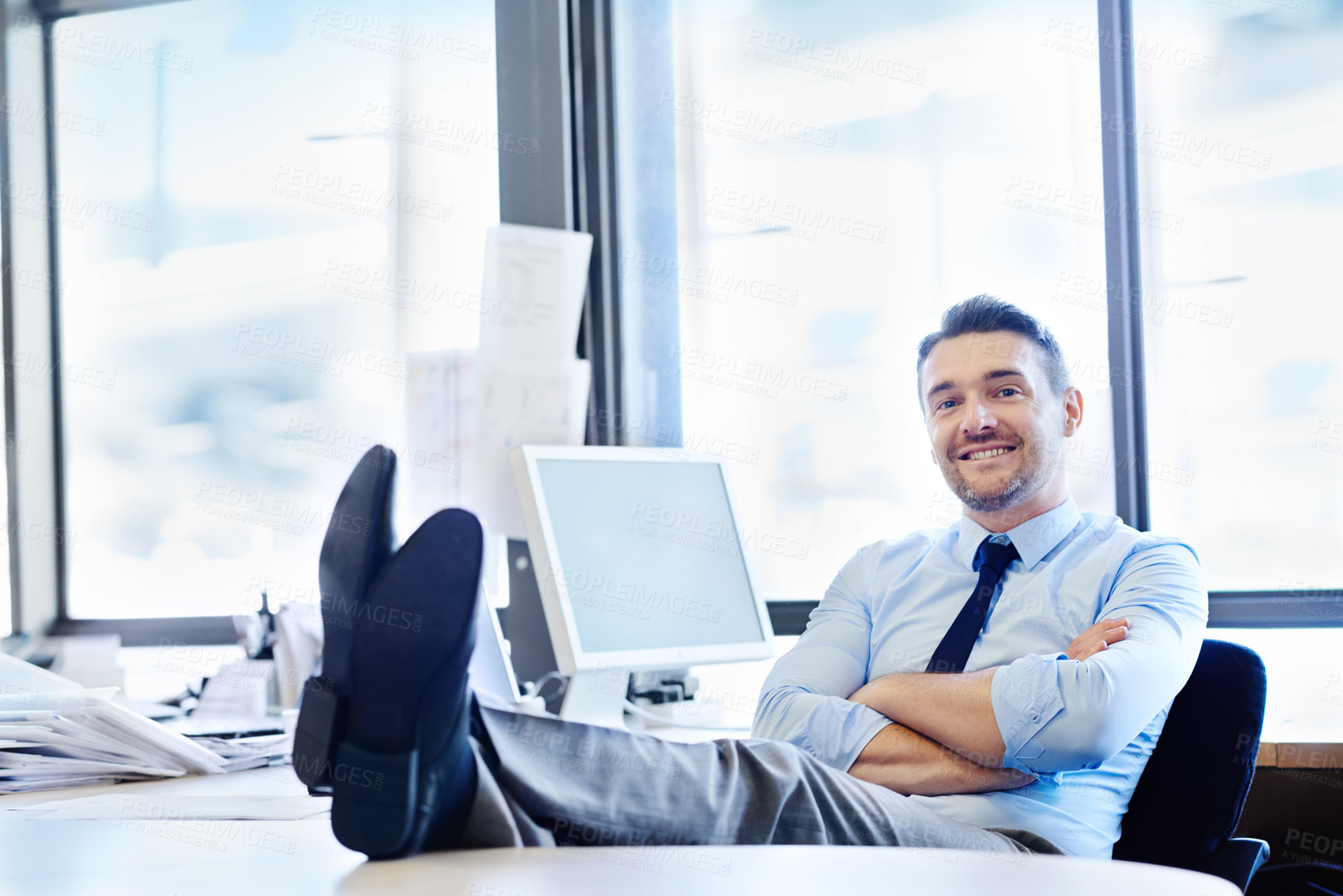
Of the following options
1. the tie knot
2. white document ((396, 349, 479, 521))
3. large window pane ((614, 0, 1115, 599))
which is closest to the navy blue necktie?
the tie knot

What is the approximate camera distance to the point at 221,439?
2760 mm

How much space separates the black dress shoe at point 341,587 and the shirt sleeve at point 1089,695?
0.87 meters

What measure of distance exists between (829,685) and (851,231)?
122cm

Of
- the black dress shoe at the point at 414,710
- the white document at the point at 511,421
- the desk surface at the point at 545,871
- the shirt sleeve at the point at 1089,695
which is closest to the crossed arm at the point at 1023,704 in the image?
the shirt sleeve at the point at 1089,695

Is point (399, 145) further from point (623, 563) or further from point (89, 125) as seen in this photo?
point (623, 563)

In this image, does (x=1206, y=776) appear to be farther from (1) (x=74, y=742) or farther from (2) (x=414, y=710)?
(1) (x=74, y=742)

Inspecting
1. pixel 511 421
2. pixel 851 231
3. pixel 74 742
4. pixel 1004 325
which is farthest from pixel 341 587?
pixel 851 231

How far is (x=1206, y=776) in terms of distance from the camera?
1.33 metres

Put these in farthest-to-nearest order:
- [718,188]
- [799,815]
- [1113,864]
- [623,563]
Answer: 1. [718,188]
2. [623,563]
3. [799,815]
4. [1113,864]

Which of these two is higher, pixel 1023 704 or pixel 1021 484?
pixel 1021 484

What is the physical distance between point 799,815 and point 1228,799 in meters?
0.64

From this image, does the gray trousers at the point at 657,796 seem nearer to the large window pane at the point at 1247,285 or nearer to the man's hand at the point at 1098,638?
the man's hand at the point at 1098,638

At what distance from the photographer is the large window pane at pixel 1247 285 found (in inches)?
85.7

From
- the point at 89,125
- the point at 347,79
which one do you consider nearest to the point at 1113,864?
the point at 347,79
